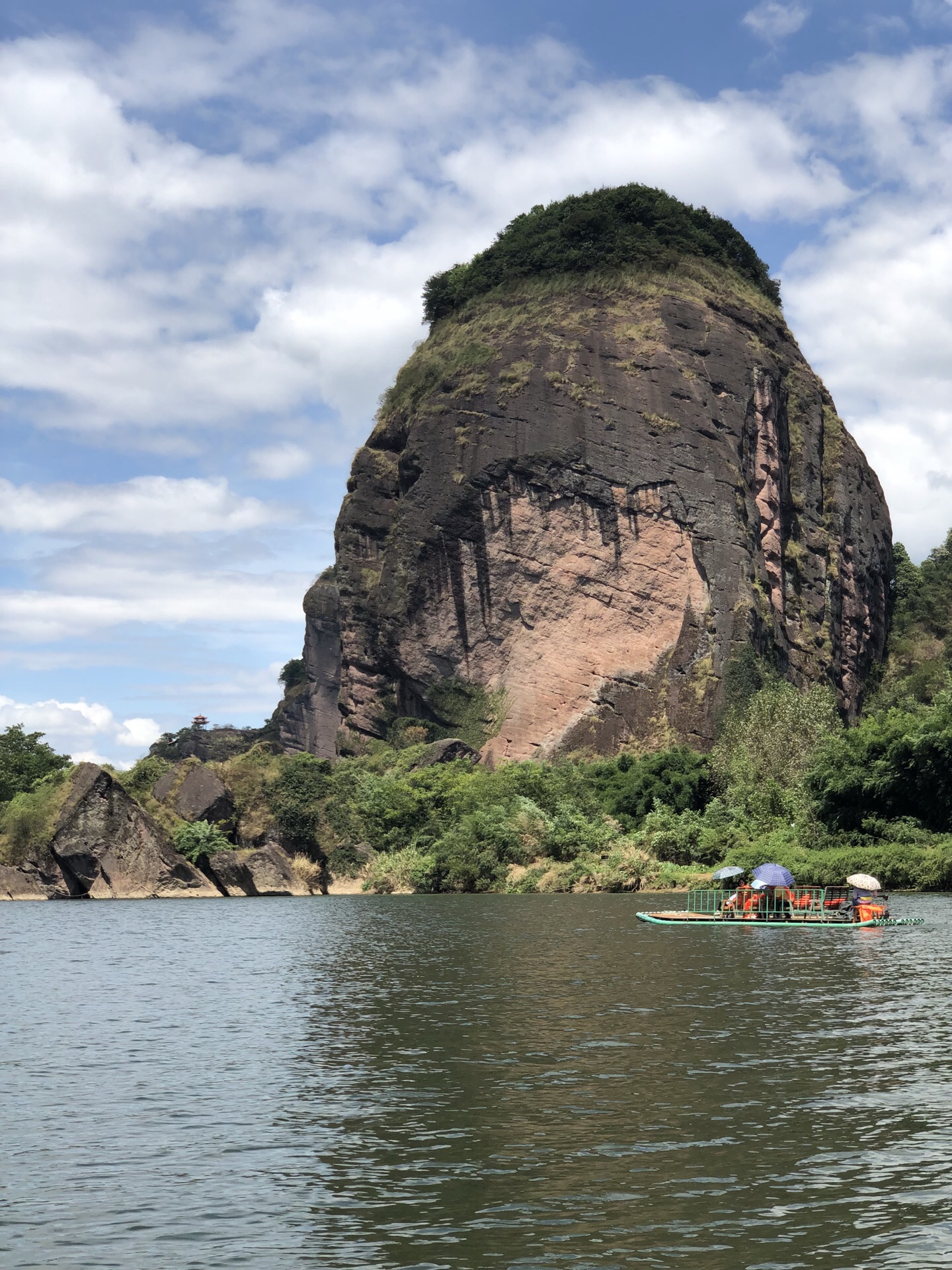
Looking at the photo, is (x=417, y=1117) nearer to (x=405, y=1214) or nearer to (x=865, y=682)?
(x=405, y=1214)

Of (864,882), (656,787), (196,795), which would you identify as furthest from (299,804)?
(864,882)

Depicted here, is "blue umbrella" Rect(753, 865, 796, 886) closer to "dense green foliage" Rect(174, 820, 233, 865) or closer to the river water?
the river water

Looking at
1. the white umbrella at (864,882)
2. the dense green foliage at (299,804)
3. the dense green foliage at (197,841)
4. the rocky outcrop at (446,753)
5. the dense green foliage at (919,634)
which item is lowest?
the white umbrella at (864,882)

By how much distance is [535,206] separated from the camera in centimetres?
13550

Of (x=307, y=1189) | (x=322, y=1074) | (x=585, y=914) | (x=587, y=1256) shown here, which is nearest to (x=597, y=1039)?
(x=322, y=1074)

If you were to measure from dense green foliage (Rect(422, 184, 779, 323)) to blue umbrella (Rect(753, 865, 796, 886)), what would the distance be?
8967 cm

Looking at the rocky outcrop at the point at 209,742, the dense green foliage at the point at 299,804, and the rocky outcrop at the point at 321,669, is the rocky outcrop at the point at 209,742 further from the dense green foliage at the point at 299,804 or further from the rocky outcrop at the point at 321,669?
the dense green foliage at the point at 299,804

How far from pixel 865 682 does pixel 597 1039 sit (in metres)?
116

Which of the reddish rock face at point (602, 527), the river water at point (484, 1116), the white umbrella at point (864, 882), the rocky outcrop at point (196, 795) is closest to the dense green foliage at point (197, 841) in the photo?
the rocky outcrop at point (196, 795)

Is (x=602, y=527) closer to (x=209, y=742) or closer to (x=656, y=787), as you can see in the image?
(x=656, y=787)

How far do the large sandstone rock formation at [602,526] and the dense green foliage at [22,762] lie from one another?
27352 millimetres

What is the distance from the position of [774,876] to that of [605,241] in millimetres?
92395

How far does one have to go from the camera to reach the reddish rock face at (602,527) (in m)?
113

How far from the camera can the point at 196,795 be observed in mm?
89562
